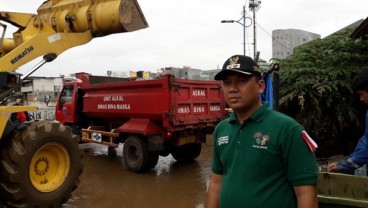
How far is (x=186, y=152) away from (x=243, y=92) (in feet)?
23.3

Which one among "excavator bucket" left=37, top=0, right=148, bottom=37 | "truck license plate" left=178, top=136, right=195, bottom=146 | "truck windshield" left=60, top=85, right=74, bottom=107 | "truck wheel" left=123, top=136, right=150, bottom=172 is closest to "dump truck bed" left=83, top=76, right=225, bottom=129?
"truck license plate" left=178, top=136, right=195, bottom=146

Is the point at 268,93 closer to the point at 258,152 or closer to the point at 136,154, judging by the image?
the point at 136,154

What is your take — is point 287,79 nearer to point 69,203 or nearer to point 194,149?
point 194,149

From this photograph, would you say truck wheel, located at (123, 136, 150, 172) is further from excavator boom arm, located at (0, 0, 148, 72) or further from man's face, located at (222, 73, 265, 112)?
man's face, located at (222, 73, 265, 112)

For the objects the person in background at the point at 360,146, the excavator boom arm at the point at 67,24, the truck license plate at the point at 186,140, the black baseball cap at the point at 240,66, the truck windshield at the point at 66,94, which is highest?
the excavator boom arm at the point at 67,24

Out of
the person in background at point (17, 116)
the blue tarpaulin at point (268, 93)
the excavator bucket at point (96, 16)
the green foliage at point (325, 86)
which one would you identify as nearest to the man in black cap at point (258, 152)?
the blue tarpaulin at point (268, 93)

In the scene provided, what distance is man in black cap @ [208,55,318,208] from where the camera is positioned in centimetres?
170

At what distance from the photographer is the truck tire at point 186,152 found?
8.88m

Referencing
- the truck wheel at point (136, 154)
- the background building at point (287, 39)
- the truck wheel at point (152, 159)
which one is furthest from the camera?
the background building at point (287, 39)

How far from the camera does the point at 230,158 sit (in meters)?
1.93

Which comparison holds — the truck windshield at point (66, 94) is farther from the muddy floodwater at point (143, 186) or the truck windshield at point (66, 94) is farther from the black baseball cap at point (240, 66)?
the black baseball cap at point (240, 66)

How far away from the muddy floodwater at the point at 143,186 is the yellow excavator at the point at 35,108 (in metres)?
0.90

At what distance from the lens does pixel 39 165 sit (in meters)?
5.01

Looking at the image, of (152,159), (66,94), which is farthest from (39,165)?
(66,94)
